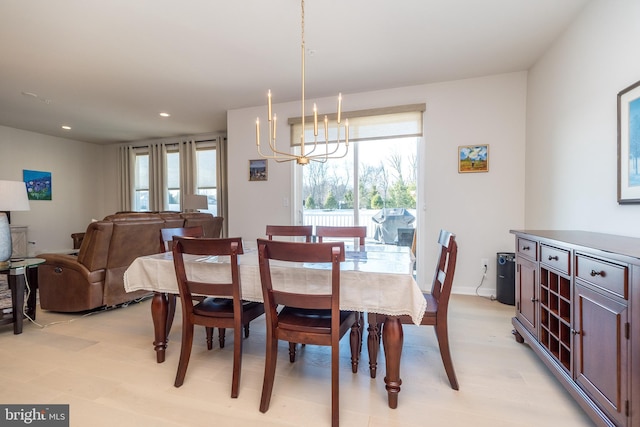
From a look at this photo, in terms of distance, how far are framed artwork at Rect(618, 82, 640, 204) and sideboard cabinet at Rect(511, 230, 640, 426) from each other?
0.41 meters

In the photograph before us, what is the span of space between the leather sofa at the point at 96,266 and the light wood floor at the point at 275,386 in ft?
1.39

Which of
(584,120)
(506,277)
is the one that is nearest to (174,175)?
(506,277)

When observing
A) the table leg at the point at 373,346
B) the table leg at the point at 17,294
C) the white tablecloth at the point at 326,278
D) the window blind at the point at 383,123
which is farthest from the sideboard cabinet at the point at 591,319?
the table leg at the point at 17,294

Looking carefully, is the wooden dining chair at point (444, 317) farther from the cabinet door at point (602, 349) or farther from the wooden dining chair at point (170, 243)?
the wooden dining chair at point (170, 243)

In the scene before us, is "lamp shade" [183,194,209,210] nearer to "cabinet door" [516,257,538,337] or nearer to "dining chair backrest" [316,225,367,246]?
"dining chair backrest" [316,225,367,246]

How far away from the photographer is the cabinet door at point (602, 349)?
4.06 ft

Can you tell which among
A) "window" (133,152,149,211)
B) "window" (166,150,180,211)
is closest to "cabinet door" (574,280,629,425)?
"window" (166,150,180,211)

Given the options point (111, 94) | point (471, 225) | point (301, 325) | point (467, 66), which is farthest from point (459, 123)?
point (111, 94)

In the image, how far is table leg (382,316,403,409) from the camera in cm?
158

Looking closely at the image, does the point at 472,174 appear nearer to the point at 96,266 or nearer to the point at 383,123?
Answer: the point at 383,123

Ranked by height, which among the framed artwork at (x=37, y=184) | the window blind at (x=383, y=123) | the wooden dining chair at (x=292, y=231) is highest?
the window blind at (x=383, y=123)

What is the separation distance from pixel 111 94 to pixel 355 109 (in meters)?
3.17

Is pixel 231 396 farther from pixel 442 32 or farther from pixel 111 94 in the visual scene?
pixel 111 94

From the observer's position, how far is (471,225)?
3.64 m
